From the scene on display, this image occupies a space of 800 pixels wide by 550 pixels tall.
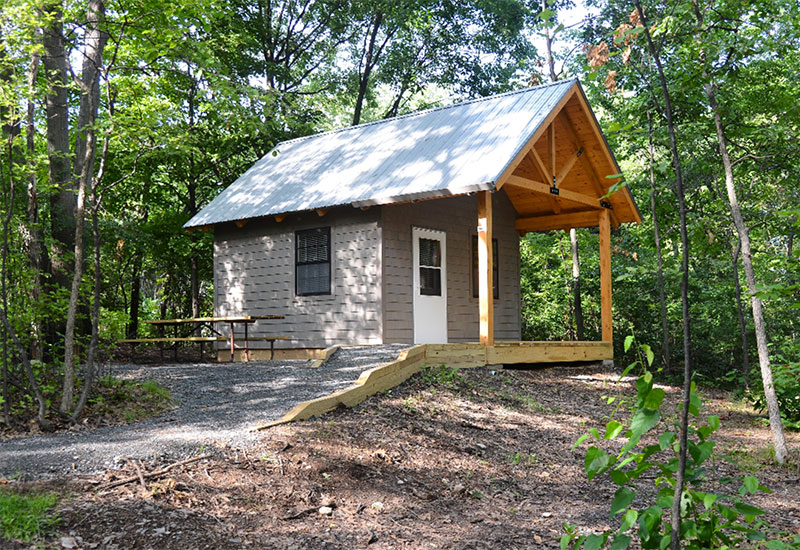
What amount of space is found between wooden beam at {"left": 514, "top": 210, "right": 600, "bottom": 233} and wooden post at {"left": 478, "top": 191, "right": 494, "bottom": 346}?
4.12 meters

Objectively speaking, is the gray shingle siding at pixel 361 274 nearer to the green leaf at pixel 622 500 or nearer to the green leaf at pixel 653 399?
the green leaf at pixel 622 500

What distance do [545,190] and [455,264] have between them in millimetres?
2385

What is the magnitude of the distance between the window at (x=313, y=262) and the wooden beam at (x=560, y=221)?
4620mm

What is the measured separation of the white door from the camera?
1260cm

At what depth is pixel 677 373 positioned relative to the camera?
620 inches

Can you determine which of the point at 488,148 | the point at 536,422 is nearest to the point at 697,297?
the point at 488,148

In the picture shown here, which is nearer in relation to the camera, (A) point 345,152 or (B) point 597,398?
(B) point 597,398

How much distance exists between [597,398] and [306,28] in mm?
18218

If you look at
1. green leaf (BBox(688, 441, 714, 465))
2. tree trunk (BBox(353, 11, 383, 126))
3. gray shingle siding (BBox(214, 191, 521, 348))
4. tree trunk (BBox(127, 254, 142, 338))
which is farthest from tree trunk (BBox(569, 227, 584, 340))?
green leaf (BBox(688, 441, 714, 465))

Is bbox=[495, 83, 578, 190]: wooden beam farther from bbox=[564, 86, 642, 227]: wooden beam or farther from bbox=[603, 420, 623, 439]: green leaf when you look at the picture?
bbox=[603, 420, 623, 439]: green leaf

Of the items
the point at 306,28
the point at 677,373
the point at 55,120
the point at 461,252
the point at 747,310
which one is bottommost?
the point at 677,373

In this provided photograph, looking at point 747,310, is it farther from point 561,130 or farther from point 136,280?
point 136,280

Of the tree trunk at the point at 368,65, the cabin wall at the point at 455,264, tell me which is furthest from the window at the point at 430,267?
the tree trunk at the point at 368,65

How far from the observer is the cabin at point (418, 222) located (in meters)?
11.5
